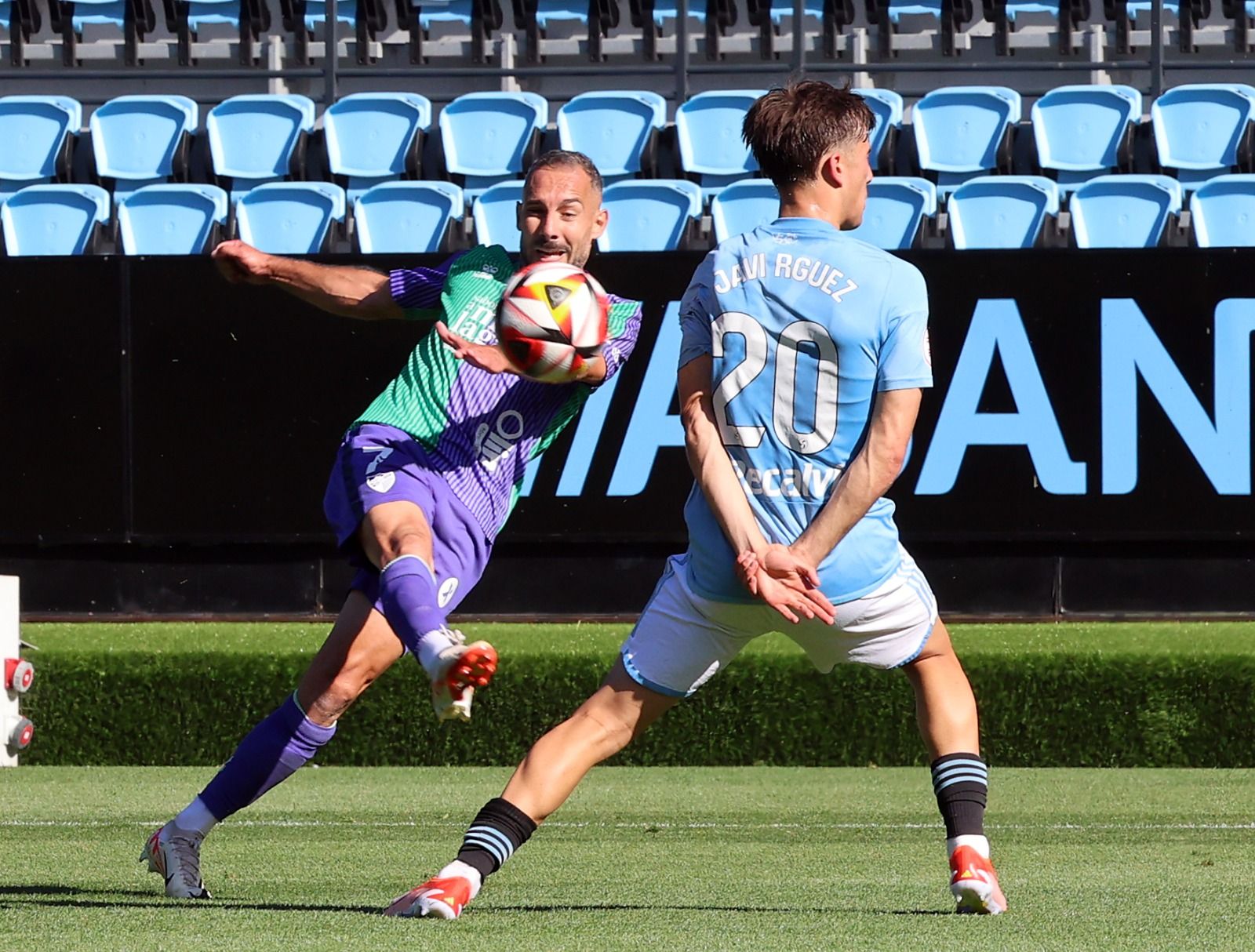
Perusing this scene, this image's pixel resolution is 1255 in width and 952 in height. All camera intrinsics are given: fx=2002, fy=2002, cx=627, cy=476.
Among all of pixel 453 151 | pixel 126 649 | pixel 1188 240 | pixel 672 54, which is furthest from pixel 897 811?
pixel 672 54

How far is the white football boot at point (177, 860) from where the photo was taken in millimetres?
4844

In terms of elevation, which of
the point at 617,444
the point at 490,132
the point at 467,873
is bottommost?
the point at 617,444

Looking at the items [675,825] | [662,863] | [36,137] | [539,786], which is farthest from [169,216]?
[539,786]

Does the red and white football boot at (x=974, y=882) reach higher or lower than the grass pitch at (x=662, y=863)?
higher

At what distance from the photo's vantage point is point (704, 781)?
866cm

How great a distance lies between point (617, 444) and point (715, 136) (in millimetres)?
3836

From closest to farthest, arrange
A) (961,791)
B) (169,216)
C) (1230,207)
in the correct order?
(961,791)
(1230,207)
(169,216)

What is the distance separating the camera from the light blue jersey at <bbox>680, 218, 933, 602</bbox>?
13.4ft

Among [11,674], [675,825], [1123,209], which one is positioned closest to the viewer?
[675,825]

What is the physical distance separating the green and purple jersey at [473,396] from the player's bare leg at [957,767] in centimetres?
119

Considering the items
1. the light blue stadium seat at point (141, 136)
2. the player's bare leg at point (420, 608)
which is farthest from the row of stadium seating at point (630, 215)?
the player's bare leg at point (420, 608)

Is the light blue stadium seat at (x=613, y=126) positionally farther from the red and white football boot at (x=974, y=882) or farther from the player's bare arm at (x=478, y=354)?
the red and white football boot at (x=974, y=882)

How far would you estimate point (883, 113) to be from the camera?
13.3 metres

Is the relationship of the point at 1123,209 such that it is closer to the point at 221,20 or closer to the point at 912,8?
the point at 912,8
